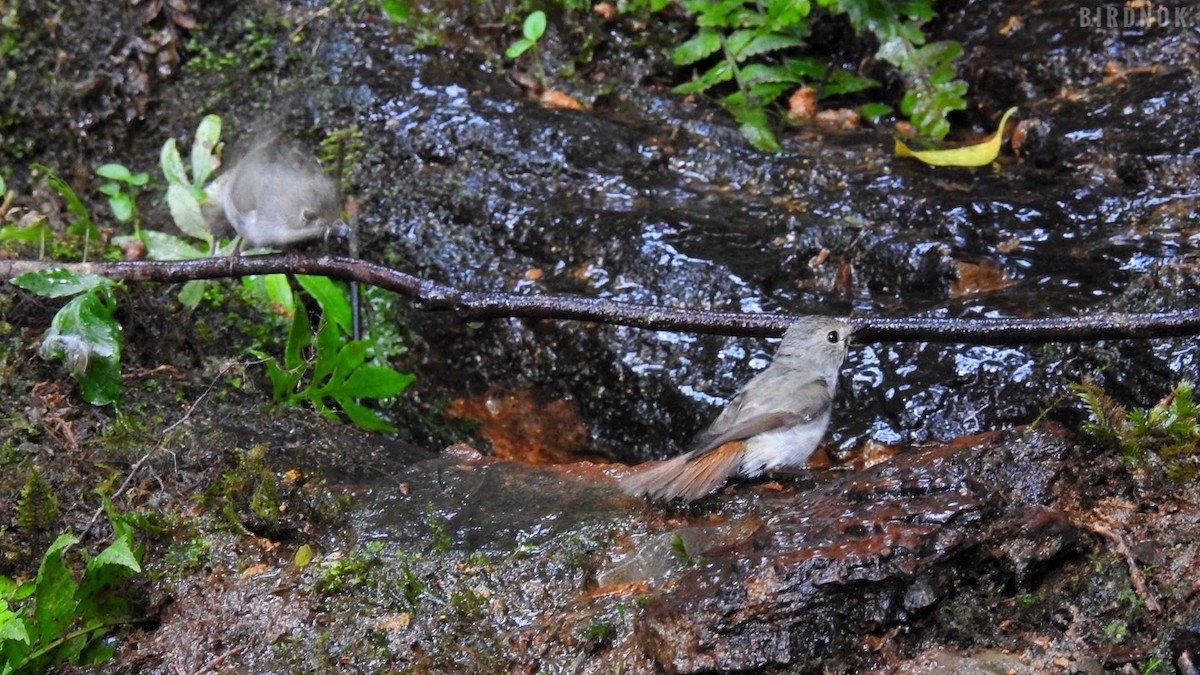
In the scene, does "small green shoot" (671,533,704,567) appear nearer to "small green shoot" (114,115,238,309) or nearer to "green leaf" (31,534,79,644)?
"green leaf" (31,534,79,644)

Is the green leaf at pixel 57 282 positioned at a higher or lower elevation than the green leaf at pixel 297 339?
higher

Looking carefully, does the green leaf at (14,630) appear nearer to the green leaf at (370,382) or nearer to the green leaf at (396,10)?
the green leaf at (370,382)

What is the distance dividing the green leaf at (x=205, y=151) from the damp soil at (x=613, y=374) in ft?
1.86

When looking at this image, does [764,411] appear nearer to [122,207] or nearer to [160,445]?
[160,445]

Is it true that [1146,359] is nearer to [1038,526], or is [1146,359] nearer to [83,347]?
[1038,526]

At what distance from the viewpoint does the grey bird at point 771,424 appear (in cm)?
342

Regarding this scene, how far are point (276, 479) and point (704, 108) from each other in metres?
3.62

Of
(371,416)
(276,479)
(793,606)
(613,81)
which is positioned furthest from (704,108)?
(793,606)

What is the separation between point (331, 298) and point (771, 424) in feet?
8.48

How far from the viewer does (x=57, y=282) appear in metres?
4.15

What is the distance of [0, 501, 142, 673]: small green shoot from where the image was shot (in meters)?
3.00

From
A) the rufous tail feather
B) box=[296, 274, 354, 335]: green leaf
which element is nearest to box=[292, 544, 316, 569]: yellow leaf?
the rufous tail feather

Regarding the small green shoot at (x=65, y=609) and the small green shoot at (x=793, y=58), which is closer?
the small green shoot at (x=65, y=609)

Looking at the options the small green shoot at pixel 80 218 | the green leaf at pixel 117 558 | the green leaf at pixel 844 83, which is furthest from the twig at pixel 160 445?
the green leaf at pixel 844 83
